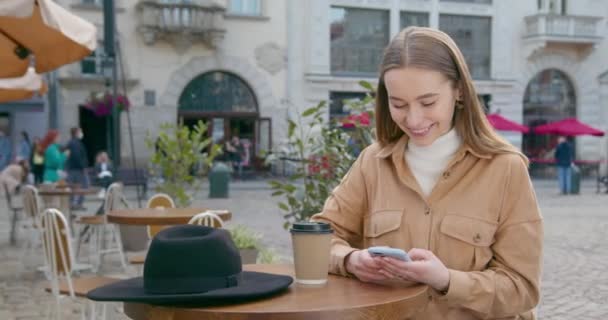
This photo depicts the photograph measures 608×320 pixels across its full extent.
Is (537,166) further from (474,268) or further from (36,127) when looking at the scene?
(474,268)

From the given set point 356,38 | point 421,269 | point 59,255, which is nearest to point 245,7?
point 356,38

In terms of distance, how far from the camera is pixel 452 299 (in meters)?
1.95

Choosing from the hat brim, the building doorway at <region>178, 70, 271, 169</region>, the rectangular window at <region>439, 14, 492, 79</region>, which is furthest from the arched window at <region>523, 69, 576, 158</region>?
the hat brim

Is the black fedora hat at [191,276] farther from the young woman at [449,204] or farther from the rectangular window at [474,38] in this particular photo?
the rectangular window at [474,38]

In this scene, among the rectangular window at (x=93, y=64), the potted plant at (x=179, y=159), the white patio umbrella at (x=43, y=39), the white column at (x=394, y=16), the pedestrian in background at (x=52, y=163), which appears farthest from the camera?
the white column at (x=394, y=16)

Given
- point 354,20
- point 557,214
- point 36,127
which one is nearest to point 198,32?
point 354,20

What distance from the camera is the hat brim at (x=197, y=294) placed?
1.73 m

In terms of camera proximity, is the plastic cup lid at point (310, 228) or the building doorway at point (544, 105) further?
the building doorway at point (544, 105)

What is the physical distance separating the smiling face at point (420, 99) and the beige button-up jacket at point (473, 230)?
0.40ft

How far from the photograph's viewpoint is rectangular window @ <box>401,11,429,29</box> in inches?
1039

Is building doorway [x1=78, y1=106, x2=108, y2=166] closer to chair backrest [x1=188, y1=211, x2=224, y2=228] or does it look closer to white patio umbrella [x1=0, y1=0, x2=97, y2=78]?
white patio umbrella [x1=0, y1=0, x2=97, y2=78]

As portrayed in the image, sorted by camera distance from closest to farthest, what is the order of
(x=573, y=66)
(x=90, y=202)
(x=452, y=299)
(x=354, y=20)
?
(x=452, y=299), (x=90, y=202), (x=354, y=20), (x=573, y=66)

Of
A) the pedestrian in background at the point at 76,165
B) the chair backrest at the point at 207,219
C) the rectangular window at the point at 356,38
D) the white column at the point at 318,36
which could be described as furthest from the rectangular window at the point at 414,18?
the chair backrest at the point at 207,219

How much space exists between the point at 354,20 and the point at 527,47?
6.49 metres
